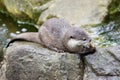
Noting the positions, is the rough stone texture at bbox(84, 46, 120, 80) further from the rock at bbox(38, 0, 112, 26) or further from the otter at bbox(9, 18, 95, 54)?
the rock at bbox(38, 0, 112, 26)

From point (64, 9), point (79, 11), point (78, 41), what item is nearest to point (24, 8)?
point (64, 9)

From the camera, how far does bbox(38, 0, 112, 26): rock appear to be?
19.7 ft

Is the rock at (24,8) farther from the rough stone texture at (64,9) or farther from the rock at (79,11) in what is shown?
the rock at (79,11)

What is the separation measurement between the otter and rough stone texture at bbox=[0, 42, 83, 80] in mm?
88

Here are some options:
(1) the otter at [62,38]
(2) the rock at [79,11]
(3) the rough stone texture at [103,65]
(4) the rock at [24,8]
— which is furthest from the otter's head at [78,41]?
(4) the rock at [24,8]

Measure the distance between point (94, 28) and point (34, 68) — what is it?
2.10 metres

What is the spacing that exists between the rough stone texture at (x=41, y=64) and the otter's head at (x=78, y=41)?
0.32 ft

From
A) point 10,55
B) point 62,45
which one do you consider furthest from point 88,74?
point 10,55

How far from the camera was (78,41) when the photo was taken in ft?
12.5

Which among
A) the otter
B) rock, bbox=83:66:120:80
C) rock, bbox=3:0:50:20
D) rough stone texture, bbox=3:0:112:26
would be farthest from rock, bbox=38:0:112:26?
rock, bbox=83:66:120:80

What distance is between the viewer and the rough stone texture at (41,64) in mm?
3895

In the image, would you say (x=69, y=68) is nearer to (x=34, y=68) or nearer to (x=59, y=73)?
(x=59, y=73)

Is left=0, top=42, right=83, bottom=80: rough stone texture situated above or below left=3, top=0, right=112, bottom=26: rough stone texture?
below

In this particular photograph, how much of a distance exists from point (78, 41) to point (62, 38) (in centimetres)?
25
